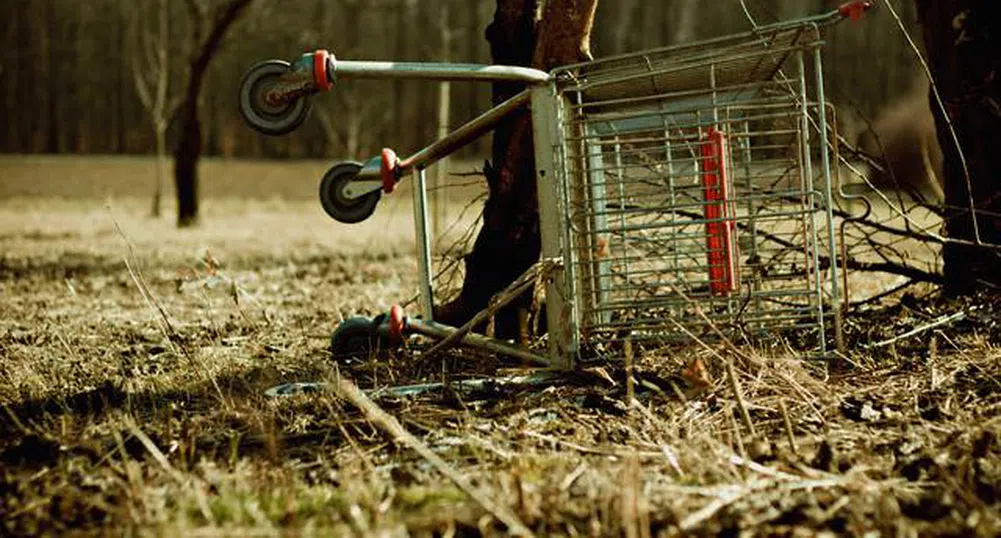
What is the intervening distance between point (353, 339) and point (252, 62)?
1874cm

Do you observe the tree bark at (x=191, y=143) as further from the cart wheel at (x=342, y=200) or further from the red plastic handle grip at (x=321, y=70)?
the red plastic handle grip at (x=321, y=70)

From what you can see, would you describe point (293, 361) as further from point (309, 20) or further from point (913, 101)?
point (309, 20)

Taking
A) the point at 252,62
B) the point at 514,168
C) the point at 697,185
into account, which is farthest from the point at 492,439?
the point at 252,62

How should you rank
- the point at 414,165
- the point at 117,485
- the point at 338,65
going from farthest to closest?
the point at 414,165
the point at 338,65
the point at 117,485

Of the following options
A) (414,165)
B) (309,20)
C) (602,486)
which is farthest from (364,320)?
(309,20)

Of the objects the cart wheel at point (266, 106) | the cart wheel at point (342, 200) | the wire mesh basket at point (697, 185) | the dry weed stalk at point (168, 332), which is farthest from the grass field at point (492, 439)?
the cart wheel at point (266, 106)

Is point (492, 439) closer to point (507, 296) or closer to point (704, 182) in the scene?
point (507, 296)

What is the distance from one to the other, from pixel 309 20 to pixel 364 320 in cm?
1888

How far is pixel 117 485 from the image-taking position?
81.3 inches

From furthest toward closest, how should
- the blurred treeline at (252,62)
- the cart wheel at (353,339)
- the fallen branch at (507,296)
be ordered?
the blurred treeline at (252,62) < the cart wheel at (353,339) < the fallen branch at (507,296)

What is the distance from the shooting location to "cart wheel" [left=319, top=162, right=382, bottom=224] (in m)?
3.23

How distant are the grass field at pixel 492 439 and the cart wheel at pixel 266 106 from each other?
71cm

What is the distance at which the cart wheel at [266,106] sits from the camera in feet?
9.51

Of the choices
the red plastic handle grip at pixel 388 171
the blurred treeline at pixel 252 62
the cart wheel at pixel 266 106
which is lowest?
the red plastic handle grip at pixel 388 171
